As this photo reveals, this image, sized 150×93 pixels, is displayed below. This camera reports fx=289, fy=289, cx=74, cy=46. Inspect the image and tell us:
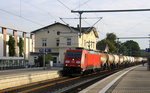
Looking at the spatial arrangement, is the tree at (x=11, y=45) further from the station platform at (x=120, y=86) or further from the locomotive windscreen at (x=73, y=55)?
the station platform at (x=120, y=86)

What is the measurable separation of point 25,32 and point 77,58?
5635cm

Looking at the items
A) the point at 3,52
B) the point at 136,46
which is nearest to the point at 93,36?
the point at 3,52

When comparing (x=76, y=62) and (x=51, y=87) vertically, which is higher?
(x=76, y=62)

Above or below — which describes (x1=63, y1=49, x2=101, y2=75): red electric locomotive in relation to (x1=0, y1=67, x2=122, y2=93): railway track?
above

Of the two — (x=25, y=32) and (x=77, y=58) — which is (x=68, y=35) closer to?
(x=25, y=32)

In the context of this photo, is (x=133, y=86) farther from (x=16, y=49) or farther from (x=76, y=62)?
(x=16, y=49)

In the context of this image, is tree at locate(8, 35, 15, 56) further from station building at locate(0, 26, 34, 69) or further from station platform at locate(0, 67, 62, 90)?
station platform at locate(0, 67, 62, 90)

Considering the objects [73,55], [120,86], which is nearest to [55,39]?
[73,55]

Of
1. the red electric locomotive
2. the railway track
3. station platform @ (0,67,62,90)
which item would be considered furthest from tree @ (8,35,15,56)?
the railway track

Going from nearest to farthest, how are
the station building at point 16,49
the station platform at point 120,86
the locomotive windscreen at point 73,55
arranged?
1. the station platform at point 120,86
2. the locomotive windscreen at point 73,55
3. the station building at point 16,49

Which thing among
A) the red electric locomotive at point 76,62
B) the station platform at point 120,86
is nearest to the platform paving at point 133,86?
the station platform at point 120,86

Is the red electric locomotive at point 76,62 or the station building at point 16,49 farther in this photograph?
the station building at point 16,49

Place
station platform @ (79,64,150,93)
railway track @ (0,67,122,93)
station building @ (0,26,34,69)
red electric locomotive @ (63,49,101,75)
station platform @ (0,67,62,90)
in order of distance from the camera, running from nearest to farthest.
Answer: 1. station platform @ (79,64,150,93)
2. railway track @ (0,67,122,93)
3. station platform @ (0,67,62,90)
4. red electric locomotive @ (63,49,101,75)
5. station building @ (0,26,34,69)

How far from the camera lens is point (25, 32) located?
8381 centimetres
